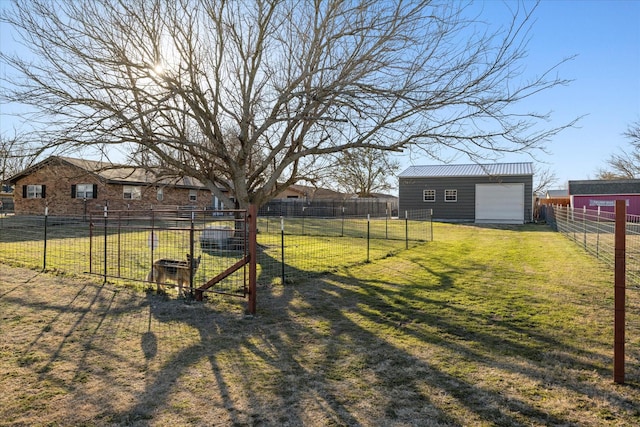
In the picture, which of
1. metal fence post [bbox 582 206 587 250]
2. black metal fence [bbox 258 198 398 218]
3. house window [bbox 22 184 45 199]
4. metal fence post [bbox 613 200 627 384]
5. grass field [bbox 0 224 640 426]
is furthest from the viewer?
black metal fence [bbox 258 198 398 218]

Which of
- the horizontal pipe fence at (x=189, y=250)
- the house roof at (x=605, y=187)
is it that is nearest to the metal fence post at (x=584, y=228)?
the horizontal pipe fence at (x=189, y=250)

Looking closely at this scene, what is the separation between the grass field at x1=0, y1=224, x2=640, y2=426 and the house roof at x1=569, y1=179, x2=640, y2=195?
3038 centimetres

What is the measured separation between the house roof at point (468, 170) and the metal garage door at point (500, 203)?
0.94m

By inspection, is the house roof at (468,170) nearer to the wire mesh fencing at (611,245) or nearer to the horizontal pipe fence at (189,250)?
the wire mesh fencing at (611,245)

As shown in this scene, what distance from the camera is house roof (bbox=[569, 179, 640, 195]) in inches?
1234

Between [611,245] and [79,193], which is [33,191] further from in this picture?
[611,245]

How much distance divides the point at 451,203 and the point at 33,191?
90.4 feet

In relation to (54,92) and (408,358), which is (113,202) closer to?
(54,92)

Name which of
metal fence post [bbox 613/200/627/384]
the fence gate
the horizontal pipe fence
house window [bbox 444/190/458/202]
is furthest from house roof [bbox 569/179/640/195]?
metal fence post [bbox 613/200/627/384]

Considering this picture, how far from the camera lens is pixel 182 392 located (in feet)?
10.8

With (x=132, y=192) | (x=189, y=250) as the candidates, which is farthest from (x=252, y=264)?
(x=132, y=192)

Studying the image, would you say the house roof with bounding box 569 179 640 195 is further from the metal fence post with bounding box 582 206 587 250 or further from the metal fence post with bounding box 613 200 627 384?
the metal fence post with bounding box 613 200 627 384

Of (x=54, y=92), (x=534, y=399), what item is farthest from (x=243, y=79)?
(x=534, y=399)

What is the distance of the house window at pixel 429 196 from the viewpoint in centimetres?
2833
